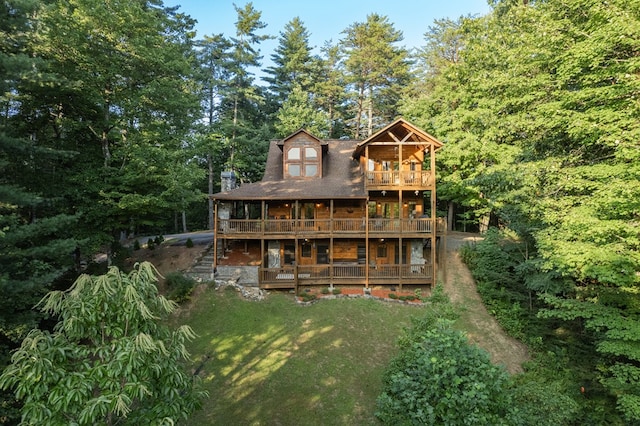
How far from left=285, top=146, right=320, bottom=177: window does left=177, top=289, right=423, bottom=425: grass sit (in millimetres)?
8584

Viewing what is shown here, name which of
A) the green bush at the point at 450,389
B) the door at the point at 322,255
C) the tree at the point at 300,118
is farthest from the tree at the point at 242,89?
the green bush at the point at 450,389

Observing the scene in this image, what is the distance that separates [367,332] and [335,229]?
264 inches

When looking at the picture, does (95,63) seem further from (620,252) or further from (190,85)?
(620,252)

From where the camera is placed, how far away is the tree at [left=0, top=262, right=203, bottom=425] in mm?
4293

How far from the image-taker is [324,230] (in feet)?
62.5

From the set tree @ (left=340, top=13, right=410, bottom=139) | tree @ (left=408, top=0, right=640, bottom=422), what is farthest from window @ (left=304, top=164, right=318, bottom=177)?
tree @ (left=340, top=13, right=410, bottom=139)

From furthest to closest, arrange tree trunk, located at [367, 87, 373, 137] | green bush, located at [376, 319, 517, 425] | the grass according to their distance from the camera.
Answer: tree trunk, located at [367, 87, 373, 137] < the grass < green bush, located at [376, 319, 517, 425]

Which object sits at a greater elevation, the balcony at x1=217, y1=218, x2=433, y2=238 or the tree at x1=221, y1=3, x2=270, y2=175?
the tree at x1=221, y1=3, x2=270, y2=175

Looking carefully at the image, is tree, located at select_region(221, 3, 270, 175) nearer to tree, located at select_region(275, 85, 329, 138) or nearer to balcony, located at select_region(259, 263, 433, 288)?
tree, located at select_region(275, 85, 329, 138)

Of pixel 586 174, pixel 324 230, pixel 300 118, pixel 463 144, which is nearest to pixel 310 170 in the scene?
pixel 324 230

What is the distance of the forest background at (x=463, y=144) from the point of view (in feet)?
32.0

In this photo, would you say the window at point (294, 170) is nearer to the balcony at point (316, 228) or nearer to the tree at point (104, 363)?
the balcony at point (316, 228)

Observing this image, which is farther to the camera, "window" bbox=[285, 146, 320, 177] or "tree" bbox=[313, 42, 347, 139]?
"tree" bbox=[313, 42, 347, 139]

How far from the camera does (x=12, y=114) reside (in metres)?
13.5
